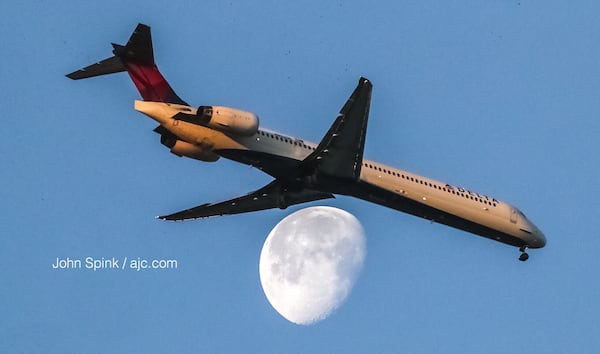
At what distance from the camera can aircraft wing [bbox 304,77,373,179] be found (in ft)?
143

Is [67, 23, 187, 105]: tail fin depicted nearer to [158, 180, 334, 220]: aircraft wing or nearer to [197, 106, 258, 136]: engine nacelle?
[197, 106, 258, 136]: engine nacelle

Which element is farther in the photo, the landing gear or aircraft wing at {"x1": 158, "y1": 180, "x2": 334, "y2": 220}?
the landing gear

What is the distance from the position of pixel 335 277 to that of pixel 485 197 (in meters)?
7.10

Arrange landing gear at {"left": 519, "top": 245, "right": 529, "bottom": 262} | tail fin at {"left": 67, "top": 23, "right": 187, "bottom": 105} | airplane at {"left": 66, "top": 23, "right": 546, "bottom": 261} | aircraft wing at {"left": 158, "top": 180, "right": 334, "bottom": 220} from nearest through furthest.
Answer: airplane at {"left": 66, "top": 23, "right": 546, "bottom": 261}
tail fin at {"left": 67, "top": 23, "right": 187, "bottom": 105}
aircraft wing at {"left": 158, "top": 180, "right": 334, "bottom": 220}
landing gear at {"left": 519, "top": 245, "right": 529, "bottom": 262}

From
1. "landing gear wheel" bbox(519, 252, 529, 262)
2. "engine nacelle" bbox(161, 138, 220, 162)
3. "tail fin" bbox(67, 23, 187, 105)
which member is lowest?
"engine nacelle" bbox(161, 138, 220, 162)

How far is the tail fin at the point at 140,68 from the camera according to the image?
151 ft

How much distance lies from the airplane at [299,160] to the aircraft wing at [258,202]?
1.6 inches

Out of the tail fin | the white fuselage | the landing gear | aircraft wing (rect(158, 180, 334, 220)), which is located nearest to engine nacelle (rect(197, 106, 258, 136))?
the white fuselage

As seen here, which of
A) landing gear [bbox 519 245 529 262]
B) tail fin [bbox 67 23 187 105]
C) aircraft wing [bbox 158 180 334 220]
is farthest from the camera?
landing gear [bbox 519 245 529 262]

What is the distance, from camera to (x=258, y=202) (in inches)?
2015

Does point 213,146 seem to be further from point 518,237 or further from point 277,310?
point 518,237

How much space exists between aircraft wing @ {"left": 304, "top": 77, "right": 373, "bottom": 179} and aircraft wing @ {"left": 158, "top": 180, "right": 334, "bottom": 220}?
107 inches

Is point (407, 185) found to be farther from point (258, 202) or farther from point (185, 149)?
point (185, 149)

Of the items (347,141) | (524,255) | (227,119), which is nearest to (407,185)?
(347,141)
